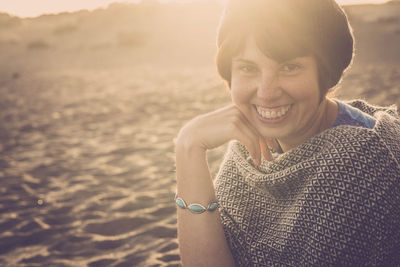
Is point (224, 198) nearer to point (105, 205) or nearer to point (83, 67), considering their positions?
point (105, 205)

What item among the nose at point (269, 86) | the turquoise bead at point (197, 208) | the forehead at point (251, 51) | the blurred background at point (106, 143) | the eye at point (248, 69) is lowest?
the blurred background at point (106, 143)

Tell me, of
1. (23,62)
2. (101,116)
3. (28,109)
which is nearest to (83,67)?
(23,62)

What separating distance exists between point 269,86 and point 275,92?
0.04 metres

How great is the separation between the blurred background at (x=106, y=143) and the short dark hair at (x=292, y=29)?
236 cm

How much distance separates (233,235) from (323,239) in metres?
0.53

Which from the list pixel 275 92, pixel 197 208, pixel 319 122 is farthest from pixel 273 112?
pixel 197 208

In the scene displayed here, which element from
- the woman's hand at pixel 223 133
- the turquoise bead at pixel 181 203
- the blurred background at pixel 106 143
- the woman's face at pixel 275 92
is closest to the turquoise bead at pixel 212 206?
the turquoise bead at pixel 181 203

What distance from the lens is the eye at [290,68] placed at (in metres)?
1.64

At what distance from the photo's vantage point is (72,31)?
35.0 m

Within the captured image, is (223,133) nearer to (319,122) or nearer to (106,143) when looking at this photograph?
(319,122)

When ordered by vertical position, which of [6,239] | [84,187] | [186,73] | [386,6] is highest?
[6,239]

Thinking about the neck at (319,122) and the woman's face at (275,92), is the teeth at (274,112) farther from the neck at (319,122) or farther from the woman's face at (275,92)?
the neck at (319,122)

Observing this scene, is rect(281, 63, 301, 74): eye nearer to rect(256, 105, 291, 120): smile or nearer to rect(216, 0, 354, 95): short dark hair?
rect(216, 0, 354, 95): short dark hair

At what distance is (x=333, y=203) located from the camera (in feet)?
5.12
